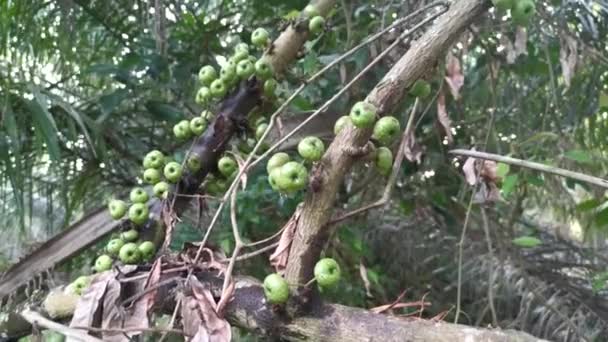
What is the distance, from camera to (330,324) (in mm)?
654

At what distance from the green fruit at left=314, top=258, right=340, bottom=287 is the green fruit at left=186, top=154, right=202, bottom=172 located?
0.29 m

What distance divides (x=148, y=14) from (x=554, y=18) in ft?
2.70

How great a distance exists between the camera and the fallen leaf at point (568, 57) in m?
1.09

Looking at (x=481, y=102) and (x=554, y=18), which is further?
(x=481, y=102)

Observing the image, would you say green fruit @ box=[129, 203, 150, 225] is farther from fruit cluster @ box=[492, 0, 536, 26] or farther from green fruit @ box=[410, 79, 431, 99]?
fruit cluster @ box=[492, 0, 536, 26]

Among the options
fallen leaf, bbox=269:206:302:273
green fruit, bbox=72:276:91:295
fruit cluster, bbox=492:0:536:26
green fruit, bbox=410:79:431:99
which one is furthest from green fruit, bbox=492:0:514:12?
green fruit, bbox=72:276:91:295

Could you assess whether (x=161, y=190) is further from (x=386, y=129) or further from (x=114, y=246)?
(x=386, y=129)

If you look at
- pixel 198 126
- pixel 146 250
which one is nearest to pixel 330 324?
pixel 146 250

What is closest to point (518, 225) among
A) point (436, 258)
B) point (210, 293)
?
point (436, 258)

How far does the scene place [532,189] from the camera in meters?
1.97

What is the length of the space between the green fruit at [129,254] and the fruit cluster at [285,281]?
0.21 metres

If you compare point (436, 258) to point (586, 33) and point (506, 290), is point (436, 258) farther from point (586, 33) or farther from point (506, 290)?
point (586, 33)

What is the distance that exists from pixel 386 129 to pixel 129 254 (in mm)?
331

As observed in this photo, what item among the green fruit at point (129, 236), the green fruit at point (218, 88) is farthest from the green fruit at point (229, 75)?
the green fruit at point (129, 236)
